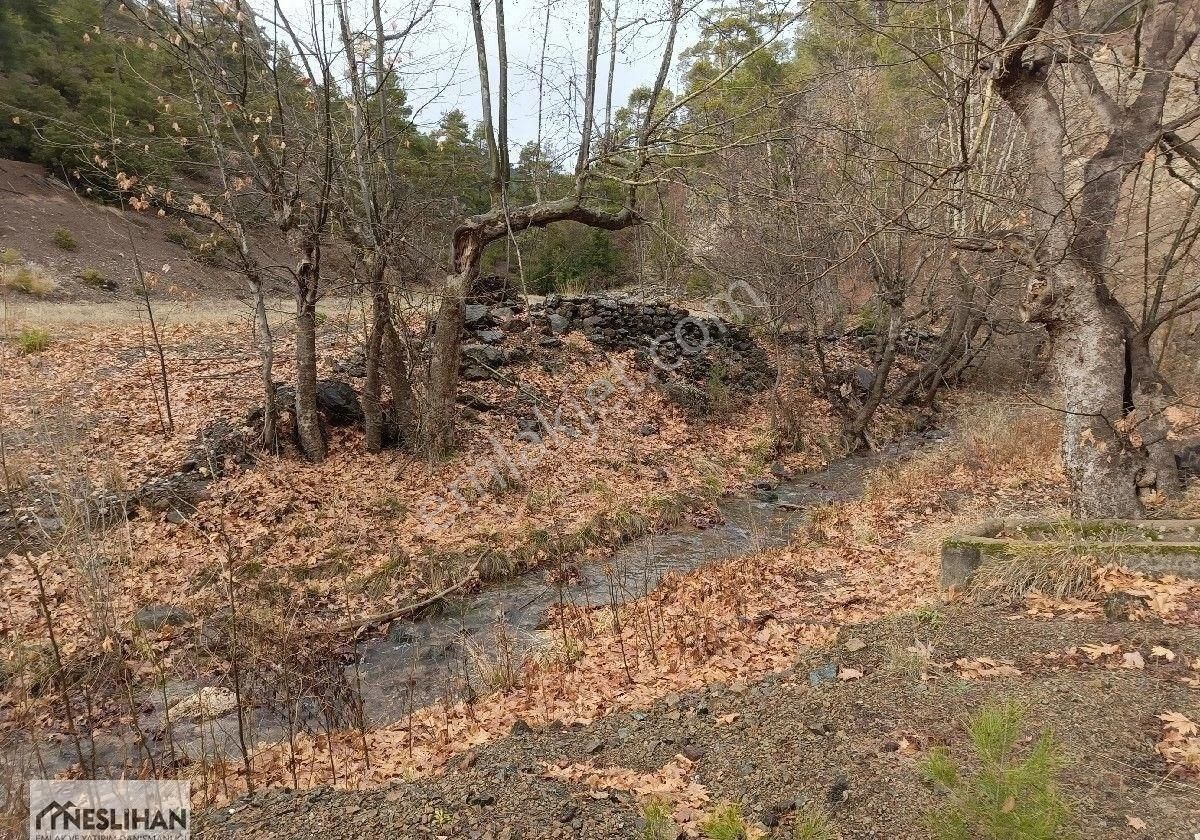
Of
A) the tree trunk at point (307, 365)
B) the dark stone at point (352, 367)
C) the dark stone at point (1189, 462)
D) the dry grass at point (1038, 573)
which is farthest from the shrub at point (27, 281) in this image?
the dark stone at point (1189, 462)

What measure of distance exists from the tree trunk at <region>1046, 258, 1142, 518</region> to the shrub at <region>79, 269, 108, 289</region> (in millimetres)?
19108

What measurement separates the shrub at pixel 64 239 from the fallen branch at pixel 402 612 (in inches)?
653

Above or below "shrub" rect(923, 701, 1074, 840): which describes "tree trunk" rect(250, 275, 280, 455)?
above

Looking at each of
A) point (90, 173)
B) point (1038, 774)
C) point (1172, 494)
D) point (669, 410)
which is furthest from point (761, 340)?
point (90, 173)

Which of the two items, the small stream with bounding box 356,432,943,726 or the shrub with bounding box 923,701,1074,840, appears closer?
the shrub with bounding box 923,701,1074,840

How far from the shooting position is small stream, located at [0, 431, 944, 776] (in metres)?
4.63

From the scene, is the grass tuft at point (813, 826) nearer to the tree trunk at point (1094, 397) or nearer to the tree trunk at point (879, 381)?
the tree trunk at point (1094, 397)

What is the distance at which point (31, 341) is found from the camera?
1021cm

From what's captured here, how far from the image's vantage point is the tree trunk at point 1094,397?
16.4ft

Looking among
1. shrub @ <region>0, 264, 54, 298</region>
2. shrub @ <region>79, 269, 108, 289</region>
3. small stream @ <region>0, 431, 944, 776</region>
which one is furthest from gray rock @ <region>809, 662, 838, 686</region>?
shrub @ <region>79, 269, 108, 289</region>

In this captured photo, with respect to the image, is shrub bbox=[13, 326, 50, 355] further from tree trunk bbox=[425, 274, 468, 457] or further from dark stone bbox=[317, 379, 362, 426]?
tree trunk bbox=[425, 274, 468, 457]

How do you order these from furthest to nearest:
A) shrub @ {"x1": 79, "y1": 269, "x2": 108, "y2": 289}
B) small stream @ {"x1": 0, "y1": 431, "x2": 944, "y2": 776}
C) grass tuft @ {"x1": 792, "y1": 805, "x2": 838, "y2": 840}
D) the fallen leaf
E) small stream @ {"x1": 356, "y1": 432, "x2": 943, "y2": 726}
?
shrub @ {"x1": 79, "y1": 269, "x2": 108, "y2": 289} → small stream @ {"x1": 356, "y1": 432, "x2": 943, "y2": 726} → small stream @ {"x1": 0, "y1": 431, "x2": 944, "y2": 776} → the fallen leaf → grass tuft @ {"x1": 792, "y1": 805, "x2": 838, "y2": 840}

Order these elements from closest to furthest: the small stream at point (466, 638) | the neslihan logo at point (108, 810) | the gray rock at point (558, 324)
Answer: the neslihan logo at point (108, 810) < the small stream at point (466, 638) < the gray rock at point (558, 324)

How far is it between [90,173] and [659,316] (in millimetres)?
15409
